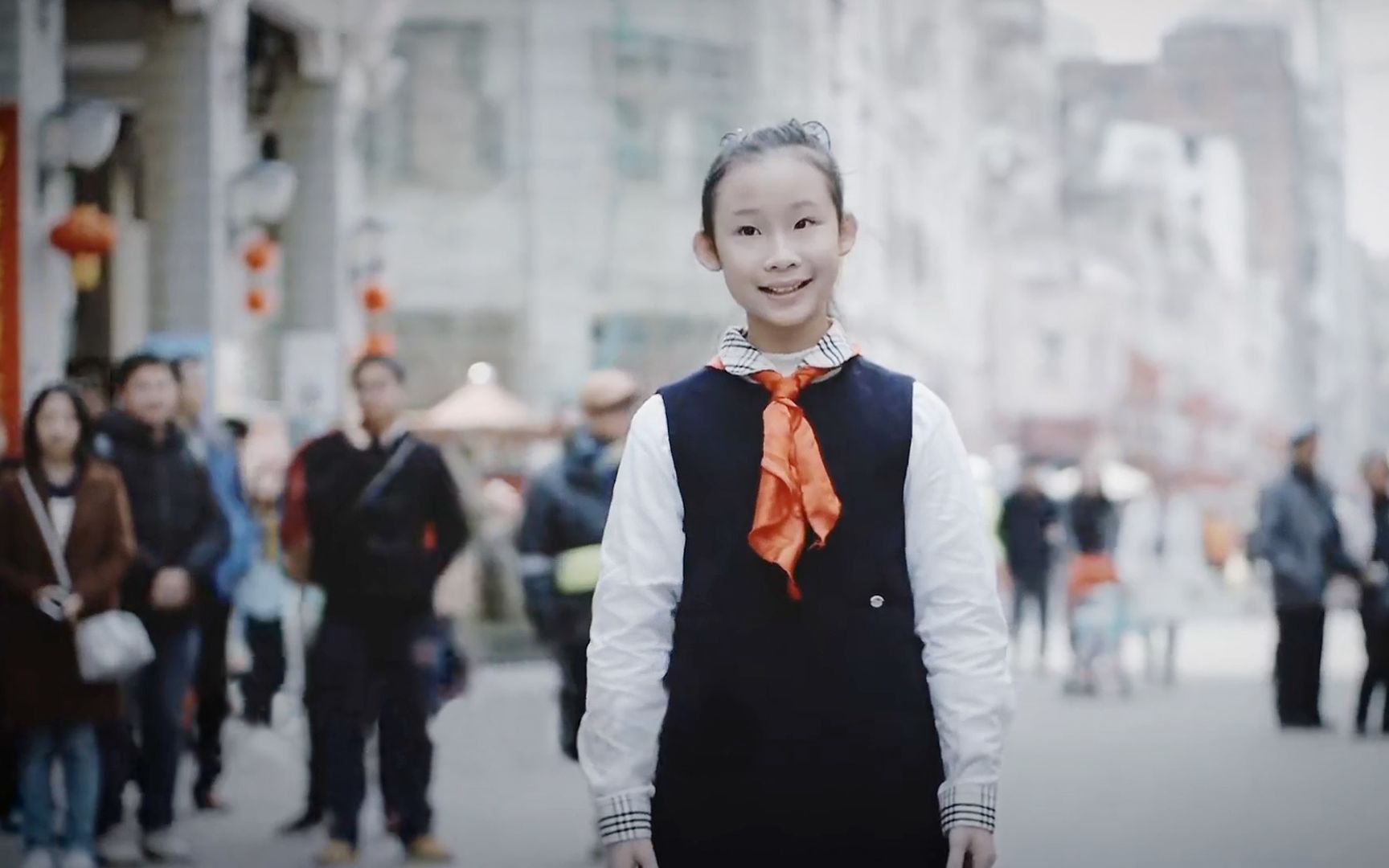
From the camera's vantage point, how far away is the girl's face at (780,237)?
331cm

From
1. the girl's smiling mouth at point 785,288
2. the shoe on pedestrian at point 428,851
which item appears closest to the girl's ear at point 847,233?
the girl's smiling mouth at point 785,288

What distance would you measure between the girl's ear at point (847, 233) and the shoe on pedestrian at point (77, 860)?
17.4 feet

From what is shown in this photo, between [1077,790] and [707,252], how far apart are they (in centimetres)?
769

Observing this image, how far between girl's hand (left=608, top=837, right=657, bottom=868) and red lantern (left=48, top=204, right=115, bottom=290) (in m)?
11.1

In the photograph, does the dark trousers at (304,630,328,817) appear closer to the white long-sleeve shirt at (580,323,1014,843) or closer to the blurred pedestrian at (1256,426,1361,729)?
the white long-sleeve shirt at (580,323,1014,843)

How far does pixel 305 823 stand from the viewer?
940 cm

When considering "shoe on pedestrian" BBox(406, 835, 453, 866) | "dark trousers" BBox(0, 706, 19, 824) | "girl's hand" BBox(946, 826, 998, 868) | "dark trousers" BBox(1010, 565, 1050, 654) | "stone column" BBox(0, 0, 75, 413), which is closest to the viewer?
"girl's hand" BBox(946, 826, 998, 868)

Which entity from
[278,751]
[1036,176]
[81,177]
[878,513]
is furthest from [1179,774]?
[1036,176]

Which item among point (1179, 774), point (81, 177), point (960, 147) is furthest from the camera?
point (960, 147)

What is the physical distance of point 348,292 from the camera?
21.4 metres

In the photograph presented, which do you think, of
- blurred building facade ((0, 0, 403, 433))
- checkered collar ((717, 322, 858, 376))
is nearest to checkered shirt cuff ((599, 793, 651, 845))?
checkered collar ((717, 322, 858, 376))

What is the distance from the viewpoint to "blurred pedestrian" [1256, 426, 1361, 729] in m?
13.9

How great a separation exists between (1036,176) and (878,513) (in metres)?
62.4

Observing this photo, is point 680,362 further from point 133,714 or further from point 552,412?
point 133,714
